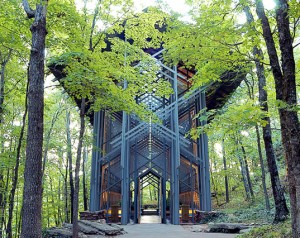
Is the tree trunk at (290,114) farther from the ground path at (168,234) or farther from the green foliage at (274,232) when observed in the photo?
the ground path at (168,234)

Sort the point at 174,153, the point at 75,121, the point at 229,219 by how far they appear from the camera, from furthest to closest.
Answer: the point at 75,121 < the point at 174,153 < the point at 229,219

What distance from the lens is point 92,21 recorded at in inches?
294

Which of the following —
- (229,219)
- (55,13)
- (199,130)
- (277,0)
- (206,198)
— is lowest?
(229,219)

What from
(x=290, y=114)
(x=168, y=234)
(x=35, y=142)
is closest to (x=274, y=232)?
(x=290, y=114)

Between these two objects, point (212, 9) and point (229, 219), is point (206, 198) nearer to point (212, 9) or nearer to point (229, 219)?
point (229, 219)

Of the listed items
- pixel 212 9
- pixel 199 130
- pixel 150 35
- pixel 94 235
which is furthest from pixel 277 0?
pixel 94 235

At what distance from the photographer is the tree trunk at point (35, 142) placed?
4289mm

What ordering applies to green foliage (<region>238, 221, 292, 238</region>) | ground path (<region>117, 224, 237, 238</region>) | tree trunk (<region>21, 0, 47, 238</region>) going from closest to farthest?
1. tree trunk (<region>21, 0, 47, 238</region>)
2. green foliage (<region>238, 221, 292, 238</region>)
3. ground path (<region>117, 224, 237, 238</region>)

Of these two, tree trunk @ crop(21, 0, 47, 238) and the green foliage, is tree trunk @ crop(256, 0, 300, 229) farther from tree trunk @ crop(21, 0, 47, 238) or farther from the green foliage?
tree trunk @ crop(21, 0, 47, 238)

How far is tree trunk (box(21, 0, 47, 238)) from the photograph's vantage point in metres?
4.29

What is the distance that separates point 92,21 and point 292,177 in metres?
6.14

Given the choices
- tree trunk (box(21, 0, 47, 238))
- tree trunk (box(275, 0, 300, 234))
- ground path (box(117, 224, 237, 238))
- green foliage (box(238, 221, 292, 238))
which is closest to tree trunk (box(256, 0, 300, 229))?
tree trunk (box(275, 0, 300, 234))

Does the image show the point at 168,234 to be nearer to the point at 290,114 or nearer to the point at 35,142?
the point at 35,142

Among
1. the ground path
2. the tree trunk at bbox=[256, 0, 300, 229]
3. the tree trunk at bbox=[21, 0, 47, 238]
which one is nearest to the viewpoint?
the tree trunk at bbox=[256, 0, 300, 229]
